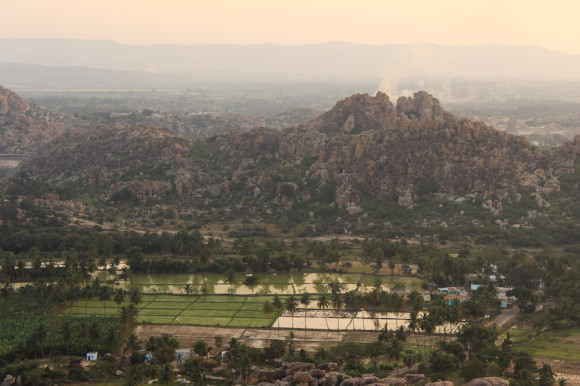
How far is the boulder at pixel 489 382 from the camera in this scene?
34.1 meters

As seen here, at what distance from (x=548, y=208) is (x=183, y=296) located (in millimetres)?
41394

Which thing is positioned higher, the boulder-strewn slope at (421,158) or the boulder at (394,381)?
the boulder-strewn slope at (421,158)

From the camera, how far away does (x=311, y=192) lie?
83.4 metres

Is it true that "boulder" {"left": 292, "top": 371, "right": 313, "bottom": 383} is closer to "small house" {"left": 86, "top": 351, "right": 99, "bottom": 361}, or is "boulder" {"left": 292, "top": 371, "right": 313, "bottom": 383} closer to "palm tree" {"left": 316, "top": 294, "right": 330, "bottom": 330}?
"palm tree" {"left": 316, "top": 294, "right": 330, "bottom": 330}

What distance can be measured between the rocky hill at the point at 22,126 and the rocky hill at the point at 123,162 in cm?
2104

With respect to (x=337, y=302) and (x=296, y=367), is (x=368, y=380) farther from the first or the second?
(x=337, y=302)

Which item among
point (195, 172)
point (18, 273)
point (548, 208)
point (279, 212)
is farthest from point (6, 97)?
point (548, 208)

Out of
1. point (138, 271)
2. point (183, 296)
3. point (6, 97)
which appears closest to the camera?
point (183, 296)

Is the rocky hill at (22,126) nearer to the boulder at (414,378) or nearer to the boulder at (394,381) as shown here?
the boulder at (414,378)

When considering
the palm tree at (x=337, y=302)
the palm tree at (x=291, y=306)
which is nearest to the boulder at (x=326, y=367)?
the palm tree at (x=337, y=302)

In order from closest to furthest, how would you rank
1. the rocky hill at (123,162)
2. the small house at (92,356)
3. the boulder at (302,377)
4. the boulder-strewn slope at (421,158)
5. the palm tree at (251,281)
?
the boulder at (302,377) → the small house at (92,356) → the palm tree at (251,281) → the boulder-strewn slope at (421,158) → the rocky hill at (123,162)

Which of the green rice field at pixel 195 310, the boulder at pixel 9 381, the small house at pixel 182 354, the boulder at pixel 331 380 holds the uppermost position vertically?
the boulder at pixel 331 380

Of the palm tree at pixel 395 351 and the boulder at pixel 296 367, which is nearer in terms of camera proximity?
the boulder at pixel 296 367

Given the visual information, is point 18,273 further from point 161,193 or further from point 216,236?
point 161,193
